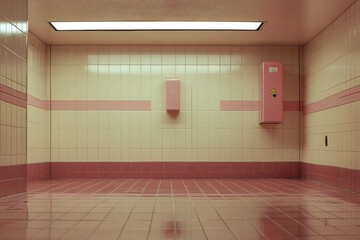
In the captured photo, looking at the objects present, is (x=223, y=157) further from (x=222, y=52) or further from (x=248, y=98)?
(x=222, y=52)

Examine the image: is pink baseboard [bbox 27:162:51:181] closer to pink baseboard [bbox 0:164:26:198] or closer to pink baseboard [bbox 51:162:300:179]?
pink baseboard [bbox 51:162:300:179]

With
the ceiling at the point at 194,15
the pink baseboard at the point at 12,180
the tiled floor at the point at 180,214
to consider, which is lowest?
the tiled floor at the point at 180,214

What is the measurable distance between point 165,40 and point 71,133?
3.07 m

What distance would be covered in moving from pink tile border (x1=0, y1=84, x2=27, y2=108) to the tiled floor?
1.37 m

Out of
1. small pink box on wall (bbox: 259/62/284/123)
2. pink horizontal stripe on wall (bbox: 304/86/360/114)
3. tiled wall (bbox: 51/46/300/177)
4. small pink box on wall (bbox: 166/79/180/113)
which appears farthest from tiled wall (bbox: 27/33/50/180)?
pink horizontal stripe on wall (bbox: 304/86/360/114)

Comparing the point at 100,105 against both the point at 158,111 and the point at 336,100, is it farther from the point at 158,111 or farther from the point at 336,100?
the point at 336,100

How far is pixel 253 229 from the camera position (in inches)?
148

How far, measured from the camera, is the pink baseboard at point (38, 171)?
8.73 m

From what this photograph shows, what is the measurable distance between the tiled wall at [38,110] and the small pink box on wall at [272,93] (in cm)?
499

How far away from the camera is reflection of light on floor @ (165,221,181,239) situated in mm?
3512

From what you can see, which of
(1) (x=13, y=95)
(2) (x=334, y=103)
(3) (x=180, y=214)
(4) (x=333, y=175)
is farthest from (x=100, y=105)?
(3) (x=180, y=214)

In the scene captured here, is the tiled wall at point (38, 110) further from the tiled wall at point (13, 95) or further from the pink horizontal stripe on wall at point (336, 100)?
the pink horizontal stripe on wall at point (336, 100)

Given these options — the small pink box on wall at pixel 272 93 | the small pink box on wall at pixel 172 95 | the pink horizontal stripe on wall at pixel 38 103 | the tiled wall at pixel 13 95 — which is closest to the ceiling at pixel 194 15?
the small pink box on wall at pixel 272 93

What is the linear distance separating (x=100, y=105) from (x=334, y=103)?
16.9ft
